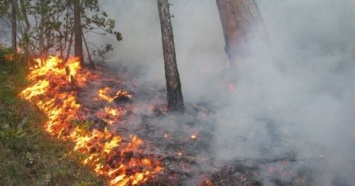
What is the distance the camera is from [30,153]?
6355 millimetres

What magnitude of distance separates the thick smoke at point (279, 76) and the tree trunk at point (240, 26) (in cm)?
33

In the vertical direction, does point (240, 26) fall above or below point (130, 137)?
above

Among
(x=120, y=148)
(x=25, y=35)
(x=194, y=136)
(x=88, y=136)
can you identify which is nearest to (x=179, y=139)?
(x=194, y=136)

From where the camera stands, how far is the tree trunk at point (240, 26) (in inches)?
444

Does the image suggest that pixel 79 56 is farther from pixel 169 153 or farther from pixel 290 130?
pixel 290 130

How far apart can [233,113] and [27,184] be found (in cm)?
548

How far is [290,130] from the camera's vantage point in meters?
8.14

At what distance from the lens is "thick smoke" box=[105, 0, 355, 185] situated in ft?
24.5

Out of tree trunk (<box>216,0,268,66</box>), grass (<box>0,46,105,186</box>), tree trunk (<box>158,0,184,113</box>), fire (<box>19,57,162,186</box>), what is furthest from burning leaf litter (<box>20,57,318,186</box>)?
tree trunk (<box>216,0,268,66</box>)

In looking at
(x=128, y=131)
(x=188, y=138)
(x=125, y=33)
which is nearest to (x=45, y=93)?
(x=128, y=131)

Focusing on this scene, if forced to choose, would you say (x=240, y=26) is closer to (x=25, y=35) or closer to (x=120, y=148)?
(x=120, y=148)

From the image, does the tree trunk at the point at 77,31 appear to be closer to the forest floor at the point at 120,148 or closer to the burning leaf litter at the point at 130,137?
the burning leaf litter at the point at 130,137

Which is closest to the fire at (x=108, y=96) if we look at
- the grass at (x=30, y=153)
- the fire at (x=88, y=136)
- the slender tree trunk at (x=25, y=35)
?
the fire at (x=88, y=136)

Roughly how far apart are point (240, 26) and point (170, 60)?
3.54 metres
